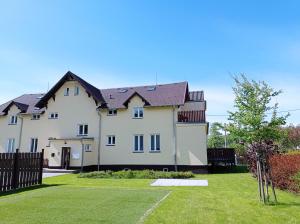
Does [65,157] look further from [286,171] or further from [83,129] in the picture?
[286,171]

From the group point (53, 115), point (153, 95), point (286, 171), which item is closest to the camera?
point (286, 171)

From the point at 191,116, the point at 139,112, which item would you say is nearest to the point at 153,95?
the point at 139,112

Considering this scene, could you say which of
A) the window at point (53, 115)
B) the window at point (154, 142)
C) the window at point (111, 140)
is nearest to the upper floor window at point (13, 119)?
the window at point (53, 115)

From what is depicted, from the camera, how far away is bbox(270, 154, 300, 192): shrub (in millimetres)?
11512

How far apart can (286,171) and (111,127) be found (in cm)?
1841

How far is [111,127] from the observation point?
2742 cm

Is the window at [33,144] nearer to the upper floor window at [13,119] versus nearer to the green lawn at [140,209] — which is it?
the upper floor window at [13,119]

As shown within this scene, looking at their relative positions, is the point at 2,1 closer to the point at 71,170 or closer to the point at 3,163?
the point at 3,163

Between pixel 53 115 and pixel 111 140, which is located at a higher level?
pixel 53 115

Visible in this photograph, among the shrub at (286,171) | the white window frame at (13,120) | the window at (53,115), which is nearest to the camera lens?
the shrub at (286,171)

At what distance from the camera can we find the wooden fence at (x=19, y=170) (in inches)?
469

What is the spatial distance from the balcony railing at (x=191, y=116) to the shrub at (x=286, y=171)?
38.6ft

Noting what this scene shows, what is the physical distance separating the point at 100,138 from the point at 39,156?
13.0 m

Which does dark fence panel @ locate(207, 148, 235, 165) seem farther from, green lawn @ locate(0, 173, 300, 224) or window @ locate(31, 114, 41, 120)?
window @ locate(31, 114, 41, 120)
